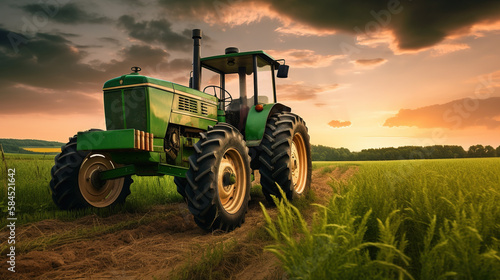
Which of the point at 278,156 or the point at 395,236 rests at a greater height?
the point at 278,156

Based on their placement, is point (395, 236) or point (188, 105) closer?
point (395, 236)

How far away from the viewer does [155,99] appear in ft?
14.6

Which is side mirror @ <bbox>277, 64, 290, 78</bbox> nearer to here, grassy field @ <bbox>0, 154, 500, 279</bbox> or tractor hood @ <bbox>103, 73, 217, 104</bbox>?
tractor hood @ <bbox>103, 73, 217, 104</bbox>

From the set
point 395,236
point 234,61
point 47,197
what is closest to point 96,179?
point 47,197

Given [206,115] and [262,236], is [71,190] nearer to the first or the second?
[206,115]

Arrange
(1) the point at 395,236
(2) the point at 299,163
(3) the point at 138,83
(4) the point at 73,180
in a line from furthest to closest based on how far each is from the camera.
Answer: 1. (2) the point at 299,163
2. (4) the point at 73,180
3. (3) the point at 138,83
4. (1) the point at 395,236

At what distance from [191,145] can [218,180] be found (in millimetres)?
1320

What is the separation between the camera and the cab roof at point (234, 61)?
19.8 feet

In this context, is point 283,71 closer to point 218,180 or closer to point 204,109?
point 204,109

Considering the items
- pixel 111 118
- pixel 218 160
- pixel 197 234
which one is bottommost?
pixel 197 234

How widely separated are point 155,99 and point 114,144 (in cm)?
84

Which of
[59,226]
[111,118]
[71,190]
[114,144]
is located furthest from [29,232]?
[111,118]

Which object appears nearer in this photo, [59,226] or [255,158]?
[59,226]

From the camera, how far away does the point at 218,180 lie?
4012mm
